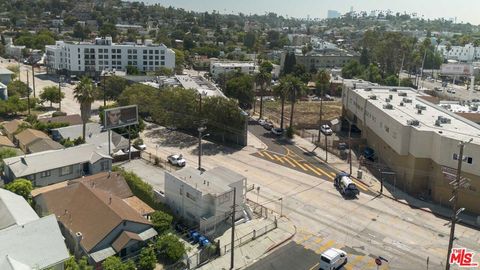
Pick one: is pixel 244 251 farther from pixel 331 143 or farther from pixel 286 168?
pixel 331 143

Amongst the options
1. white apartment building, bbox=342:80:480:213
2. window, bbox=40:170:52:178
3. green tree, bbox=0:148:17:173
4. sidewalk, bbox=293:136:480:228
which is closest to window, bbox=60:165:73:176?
window, bbox=40:170:52:178

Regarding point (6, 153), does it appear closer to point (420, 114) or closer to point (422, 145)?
point (422, 145)

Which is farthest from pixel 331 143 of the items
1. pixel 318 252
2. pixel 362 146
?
pixel 318 252

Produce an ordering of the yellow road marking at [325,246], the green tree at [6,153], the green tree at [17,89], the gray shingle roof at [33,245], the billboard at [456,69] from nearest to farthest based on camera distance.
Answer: the gray shingle roof at [33,245], the yellow road marking at [325,246], the green tree at [6,153], the green tree at [17,89], the billboard at [456,69]

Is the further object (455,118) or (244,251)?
(455,118)

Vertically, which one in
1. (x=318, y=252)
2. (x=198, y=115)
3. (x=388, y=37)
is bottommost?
(x=318, y=252)

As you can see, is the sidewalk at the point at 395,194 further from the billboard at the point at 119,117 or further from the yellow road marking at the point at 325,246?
the billboard at the point at 119,117

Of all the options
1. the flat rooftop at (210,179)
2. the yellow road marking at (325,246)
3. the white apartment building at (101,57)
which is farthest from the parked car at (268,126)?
the white apartment building at (101,57)
